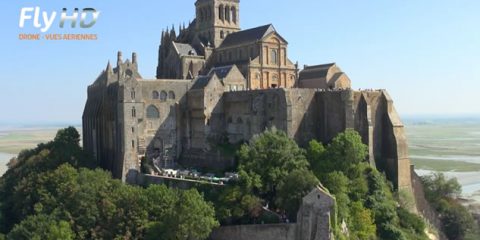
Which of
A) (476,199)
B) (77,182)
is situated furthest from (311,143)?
(476,199)

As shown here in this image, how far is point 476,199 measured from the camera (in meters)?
86.2

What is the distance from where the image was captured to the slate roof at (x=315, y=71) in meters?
67.3


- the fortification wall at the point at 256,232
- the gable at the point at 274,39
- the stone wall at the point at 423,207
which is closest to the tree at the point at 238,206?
the fortification wall at the point at 256,232

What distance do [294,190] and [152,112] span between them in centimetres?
2262

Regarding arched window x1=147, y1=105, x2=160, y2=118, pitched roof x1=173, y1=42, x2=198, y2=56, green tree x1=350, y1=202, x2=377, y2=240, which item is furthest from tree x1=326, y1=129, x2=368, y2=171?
pitched roof x1=173, y1=42, x2=198, y2=56

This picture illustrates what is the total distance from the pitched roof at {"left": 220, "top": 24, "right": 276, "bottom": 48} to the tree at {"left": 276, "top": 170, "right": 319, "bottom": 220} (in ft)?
89.5

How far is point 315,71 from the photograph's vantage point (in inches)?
2739

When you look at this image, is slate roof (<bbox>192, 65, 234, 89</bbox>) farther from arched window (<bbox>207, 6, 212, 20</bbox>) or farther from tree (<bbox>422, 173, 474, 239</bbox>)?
tree (<bbox>422, 173, 474, 239</bbox>)

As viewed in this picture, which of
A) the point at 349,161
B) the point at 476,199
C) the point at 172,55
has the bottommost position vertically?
the point at 476,199

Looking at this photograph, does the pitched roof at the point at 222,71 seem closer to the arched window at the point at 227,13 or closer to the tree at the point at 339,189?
the arched window at the point at 227,13

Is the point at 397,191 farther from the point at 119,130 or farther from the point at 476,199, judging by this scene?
the point at 476,199

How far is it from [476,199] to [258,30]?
4359 centimetres

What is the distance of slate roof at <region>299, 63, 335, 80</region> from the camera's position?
6731 cm

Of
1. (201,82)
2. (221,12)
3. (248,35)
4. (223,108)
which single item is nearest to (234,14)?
(221,12)
